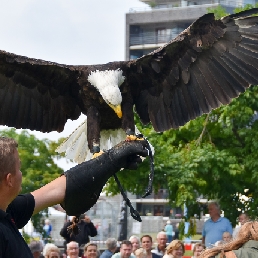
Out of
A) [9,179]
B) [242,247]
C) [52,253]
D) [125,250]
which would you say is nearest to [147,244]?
[125,250]

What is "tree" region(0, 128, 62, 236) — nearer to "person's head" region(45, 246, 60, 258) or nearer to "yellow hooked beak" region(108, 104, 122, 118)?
"person's head" region(45, 246, 60, 258)

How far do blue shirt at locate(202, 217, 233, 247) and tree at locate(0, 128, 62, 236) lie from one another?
12.7m

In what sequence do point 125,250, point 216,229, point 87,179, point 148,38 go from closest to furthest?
point 87,179 → point 125,250 → point 216,229 → point 148,38

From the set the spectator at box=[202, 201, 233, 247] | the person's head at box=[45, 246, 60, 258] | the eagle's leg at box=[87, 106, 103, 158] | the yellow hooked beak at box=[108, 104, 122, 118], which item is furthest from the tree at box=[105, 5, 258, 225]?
the yellow hooked beak at box=[108, 104, 122, 118]

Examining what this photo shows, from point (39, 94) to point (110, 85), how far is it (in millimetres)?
854

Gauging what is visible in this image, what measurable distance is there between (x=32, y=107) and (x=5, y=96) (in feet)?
0.78

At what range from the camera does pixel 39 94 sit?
607 centimetres

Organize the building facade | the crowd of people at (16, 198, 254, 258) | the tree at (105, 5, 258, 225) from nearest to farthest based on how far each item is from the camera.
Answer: the crowd of people at (16, 198, 254, 258) → the tree at (105, 5, 258, 225) → the building facade

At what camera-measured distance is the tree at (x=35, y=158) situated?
816 inches

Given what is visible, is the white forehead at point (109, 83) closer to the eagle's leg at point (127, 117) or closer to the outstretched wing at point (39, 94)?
the eagle's leg at point (127, 117)

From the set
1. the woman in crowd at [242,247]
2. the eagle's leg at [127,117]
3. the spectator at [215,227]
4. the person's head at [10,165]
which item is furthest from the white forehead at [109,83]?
the person's head at [10,165]

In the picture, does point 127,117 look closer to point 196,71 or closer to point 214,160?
point 196,71

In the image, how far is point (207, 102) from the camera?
Result: 5855mm

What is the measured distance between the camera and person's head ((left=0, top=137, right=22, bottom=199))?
2.10 meters
